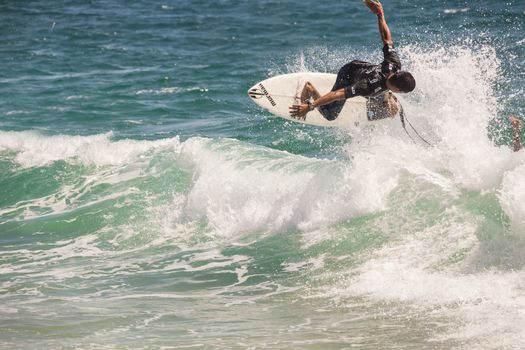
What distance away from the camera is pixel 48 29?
28.8 metres

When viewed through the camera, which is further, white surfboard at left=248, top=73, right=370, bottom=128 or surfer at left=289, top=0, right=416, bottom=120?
white surfboard at left=248, top=73, right=370, bottom=128

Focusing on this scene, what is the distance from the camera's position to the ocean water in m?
8.05

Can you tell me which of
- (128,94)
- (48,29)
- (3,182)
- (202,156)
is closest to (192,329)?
(202,156)

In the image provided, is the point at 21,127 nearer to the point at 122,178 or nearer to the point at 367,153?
the point at 122,178

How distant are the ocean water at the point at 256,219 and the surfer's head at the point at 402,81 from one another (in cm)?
136

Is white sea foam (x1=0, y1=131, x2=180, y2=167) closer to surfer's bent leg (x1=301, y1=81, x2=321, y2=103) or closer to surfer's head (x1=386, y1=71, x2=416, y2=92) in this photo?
surfer's bent leg (x1=301, y1=81, x2=321, y2=103)

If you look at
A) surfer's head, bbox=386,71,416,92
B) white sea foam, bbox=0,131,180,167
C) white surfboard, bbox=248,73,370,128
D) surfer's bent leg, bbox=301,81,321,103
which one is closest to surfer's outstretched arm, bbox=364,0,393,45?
surfer's head, bbox=386,71,416,92

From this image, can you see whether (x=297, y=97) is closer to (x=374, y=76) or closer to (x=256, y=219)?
(x=256, y=219)

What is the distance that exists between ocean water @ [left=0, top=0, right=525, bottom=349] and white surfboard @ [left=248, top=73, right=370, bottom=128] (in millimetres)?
373

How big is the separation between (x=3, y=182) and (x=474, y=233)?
8.53 metres

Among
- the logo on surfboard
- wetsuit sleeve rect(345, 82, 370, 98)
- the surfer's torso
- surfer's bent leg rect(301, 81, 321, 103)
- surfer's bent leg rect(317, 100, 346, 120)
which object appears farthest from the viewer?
the logo on surfboard


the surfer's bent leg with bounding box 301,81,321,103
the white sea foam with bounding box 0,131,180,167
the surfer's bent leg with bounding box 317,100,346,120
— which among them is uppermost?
the surfer's bent leg with bounding box 301,81,321,103

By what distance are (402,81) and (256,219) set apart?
290cm

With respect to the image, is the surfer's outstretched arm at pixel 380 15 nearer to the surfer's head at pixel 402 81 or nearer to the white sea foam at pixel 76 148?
the surfer's head at pixel 402 81
